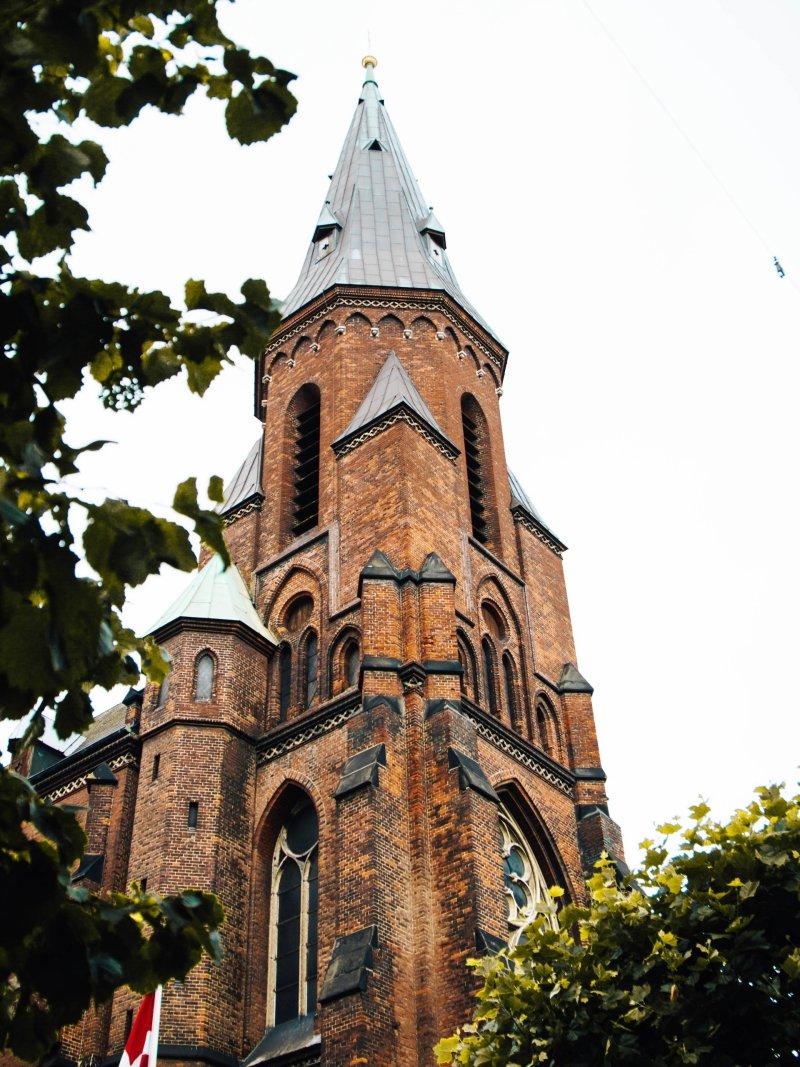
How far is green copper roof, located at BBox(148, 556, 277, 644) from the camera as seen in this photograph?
2359cm

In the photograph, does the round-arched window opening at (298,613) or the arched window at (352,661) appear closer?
the arched window at (352,661)

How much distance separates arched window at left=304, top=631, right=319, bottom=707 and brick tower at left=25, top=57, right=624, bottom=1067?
0.18 feet

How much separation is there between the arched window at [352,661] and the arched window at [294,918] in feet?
7.31

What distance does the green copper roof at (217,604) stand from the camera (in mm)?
23594

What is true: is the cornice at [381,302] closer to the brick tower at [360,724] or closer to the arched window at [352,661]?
the brick tower at [360,724]

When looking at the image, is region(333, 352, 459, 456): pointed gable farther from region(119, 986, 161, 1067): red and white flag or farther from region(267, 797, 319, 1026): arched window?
region(119, 986, 161, 1067): red and white flag

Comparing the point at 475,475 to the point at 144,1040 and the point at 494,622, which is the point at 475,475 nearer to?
the point at 494,622

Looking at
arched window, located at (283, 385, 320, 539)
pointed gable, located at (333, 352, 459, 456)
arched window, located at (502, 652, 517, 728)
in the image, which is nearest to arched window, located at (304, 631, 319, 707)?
arched window, located at (283, 385, 320, 539)

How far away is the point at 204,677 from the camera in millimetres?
22891

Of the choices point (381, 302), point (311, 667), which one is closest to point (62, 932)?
point (311, 667)

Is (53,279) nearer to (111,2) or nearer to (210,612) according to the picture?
(111,2)

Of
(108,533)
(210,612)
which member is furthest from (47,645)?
(210,612)

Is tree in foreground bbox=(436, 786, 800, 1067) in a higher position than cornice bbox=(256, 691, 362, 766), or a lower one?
lower

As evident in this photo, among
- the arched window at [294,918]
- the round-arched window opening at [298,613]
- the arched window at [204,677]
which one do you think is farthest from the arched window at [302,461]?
the arched window at [294,918]
